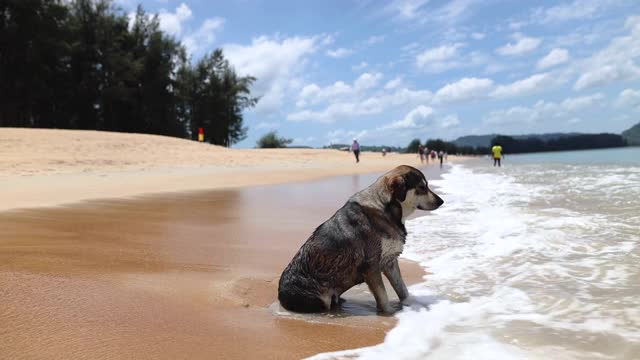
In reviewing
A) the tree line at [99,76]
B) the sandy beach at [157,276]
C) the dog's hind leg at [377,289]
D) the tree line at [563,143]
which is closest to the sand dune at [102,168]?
the sandy beach at [157,276]

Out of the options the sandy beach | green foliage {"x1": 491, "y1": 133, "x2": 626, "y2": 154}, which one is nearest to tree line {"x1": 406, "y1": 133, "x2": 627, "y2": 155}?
green foliage {"x1": 491, "y1": 133, "x2": 626, "y2": 154}

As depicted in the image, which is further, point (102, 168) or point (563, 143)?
point (563, 143)

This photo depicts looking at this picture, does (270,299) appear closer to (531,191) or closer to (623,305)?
(623,305)

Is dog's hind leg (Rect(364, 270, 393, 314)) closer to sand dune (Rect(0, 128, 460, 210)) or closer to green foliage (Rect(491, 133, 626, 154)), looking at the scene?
sand dune (Rect(0, 128, 460, 210))

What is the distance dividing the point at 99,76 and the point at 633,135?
140 metres

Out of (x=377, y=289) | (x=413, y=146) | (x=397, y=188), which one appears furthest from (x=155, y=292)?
(x=413, y=146)

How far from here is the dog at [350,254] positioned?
4.45 metres

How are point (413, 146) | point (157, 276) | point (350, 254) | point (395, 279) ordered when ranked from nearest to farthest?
point (350, 254) → point (395, 279) → point (157, 276) → point (413, 146)

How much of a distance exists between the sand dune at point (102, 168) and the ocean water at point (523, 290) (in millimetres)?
8647

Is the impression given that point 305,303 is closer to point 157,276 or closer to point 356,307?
point 356,307

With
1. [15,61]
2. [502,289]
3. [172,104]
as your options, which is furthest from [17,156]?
[172,104]

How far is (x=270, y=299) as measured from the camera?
4918 millimetres

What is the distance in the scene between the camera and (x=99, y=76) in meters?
49.1

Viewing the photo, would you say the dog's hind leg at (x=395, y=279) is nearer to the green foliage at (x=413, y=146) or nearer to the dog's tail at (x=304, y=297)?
the dog's tail at (x=304, y=297)
